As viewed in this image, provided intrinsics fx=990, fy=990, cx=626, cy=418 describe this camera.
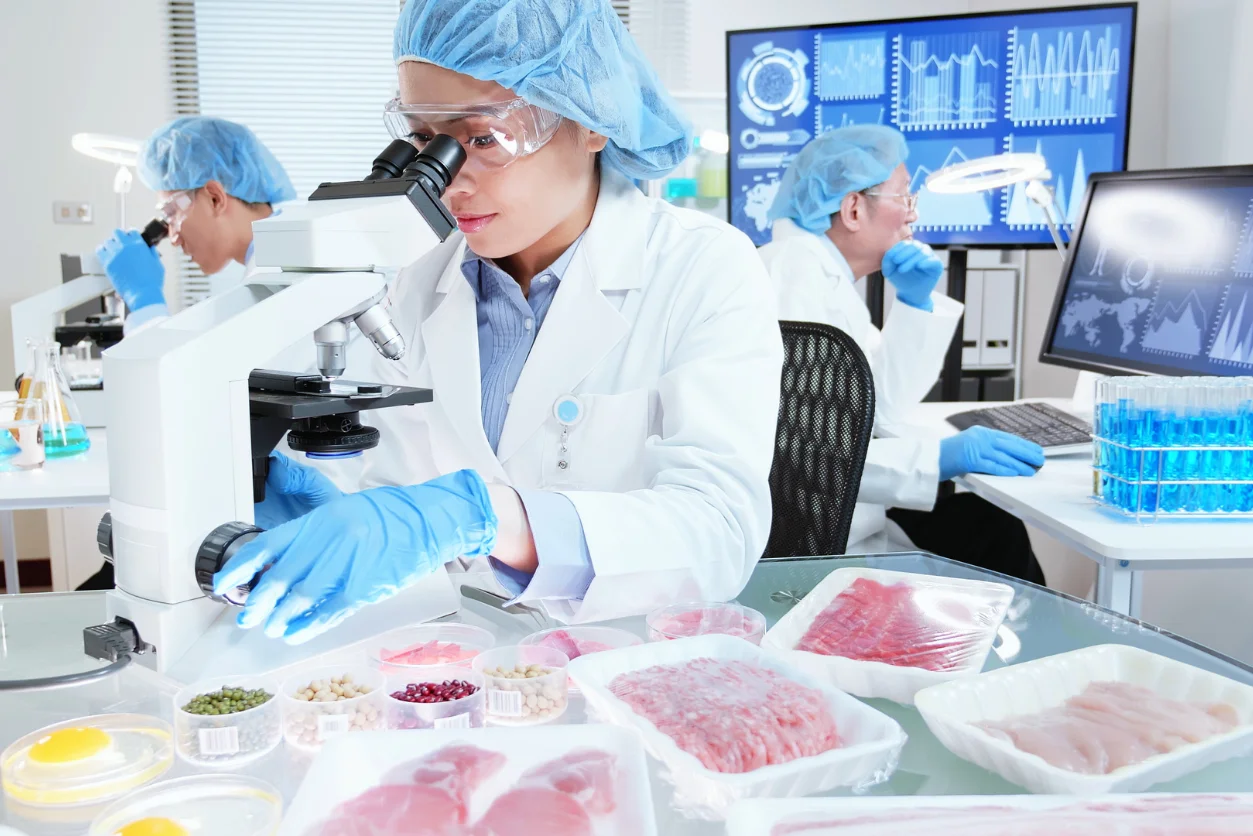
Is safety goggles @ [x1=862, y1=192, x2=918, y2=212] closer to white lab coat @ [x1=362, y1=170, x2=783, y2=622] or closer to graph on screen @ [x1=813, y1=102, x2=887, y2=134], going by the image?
graph on screen @ [x1=813, y1=102, x2=887, y2=134]

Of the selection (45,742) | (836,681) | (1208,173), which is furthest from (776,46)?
(45,742)

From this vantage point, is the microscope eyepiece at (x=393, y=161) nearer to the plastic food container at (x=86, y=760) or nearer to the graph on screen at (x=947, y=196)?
the plastic food container at (x=86, y=760)

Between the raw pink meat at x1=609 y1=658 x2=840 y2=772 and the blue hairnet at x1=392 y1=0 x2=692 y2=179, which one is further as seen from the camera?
the blue hairnet at x1=392 y1=0 x2=692 y2=179

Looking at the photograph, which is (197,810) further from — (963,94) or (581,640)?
(963,94)

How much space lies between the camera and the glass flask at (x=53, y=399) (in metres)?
2.18

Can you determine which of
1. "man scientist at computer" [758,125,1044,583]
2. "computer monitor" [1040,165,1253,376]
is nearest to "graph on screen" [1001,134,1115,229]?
"man scientist at computer" [758,125,1044,583]

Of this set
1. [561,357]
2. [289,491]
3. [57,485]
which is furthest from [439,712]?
[57,485]

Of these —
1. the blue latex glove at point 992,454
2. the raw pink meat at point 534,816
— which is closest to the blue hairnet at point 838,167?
the blue latex glove at point 992,454

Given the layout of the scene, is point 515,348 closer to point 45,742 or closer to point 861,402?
point 861,402

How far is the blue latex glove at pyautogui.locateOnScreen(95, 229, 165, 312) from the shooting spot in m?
3.17

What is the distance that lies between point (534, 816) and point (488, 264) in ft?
3.15

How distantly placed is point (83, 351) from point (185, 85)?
1782 millimetres

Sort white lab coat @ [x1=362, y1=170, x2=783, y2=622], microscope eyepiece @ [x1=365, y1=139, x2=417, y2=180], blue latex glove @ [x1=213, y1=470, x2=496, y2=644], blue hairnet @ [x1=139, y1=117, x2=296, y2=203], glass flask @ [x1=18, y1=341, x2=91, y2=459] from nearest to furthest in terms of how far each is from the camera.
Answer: blue latex glove @ [x1=213, y1=470, x2=496, y2=644] < microscope eyepiece @ [x1=365, y1=139, x2=417, y2=180] < white lab coat @ [x1=362, y1=170, x2=783, y2=622] < glass flask @ [x1=18, y1=341, x2=91, y2=459] < blue hairnet @ [x1=139, y1=117, x2=296, y2=203]

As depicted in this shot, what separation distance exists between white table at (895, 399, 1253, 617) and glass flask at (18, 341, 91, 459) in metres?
2.01
